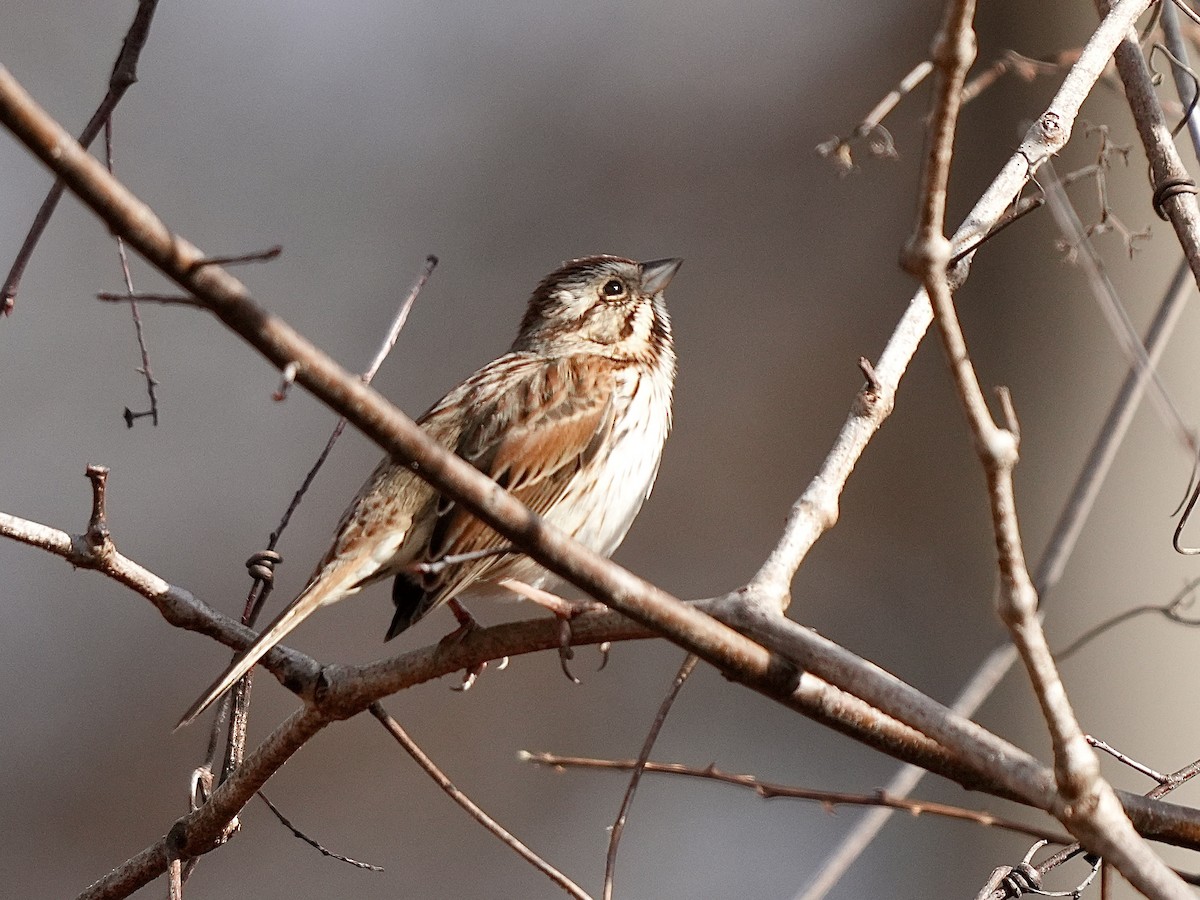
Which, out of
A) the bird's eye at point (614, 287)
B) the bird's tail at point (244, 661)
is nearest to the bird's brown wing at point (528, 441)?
the bird's eye at point (614, 287)

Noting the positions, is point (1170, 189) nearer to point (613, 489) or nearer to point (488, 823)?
point (613, 489)

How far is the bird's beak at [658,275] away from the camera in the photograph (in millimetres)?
3934

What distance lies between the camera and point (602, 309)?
392 centimetres

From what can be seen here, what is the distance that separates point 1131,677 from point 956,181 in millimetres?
2348

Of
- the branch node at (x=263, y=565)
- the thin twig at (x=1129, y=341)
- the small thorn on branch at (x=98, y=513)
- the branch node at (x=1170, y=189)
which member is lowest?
the small thorn on branch at (x=98, y=513)

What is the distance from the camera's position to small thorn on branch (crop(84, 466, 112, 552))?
2107mm

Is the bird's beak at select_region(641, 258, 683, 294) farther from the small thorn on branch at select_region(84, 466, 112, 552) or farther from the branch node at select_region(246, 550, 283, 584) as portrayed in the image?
the small thorn on branch at select_region(84, 466, 112, 552)

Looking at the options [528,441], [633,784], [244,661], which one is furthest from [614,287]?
[633,784]

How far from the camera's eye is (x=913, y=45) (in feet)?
22.4

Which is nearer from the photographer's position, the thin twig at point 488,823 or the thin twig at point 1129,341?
the thin twig at point 488,823

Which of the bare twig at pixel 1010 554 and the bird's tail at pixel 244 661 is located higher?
the bird's tail at pixel 244 661

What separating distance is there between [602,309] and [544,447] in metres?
0.69

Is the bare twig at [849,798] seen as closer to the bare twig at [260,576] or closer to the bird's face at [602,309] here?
the bare twig at [260,576]

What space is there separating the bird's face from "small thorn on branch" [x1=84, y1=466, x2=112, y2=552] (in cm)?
178
